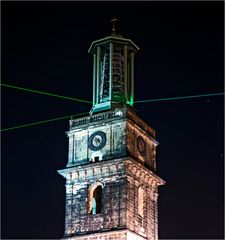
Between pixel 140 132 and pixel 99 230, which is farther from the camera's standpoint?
pixel 140 132

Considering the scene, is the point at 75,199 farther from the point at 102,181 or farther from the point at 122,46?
the point at 122,46

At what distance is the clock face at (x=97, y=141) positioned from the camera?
77625mm

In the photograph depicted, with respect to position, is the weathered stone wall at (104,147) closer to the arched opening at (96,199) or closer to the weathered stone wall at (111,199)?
the weathered stone wall at (111,199)

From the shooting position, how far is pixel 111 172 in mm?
76000

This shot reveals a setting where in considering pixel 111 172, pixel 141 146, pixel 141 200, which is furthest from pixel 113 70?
pixel 141 200

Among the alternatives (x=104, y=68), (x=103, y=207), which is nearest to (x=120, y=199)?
(x=103, y=207)

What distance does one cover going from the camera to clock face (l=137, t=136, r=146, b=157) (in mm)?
78750

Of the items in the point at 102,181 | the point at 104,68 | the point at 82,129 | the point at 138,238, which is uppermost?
the point at 104,68

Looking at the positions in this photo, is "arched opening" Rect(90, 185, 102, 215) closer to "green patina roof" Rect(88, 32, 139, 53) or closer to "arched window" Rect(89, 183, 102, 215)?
"arched window" Rect(89, 183, 102, 215)

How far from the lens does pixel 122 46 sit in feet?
275

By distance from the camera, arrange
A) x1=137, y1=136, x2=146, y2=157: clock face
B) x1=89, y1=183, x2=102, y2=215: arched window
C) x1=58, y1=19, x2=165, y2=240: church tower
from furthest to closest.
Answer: x1=137, y1=136, x2=146, y2=157: clock face → x1=89, y1=183, x2=102, y2=215: arched window → x1=58, y1=19, x2=165, y2=240: church tower

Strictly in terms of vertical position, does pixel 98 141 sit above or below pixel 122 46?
below

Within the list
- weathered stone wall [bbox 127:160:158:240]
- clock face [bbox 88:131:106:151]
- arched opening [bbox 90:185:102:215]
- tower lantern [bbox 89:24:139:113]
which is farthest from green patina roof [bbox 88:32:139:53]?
arched opening [bbox 90:185:102:215]

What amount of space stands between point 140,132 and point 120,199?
7.30 m
